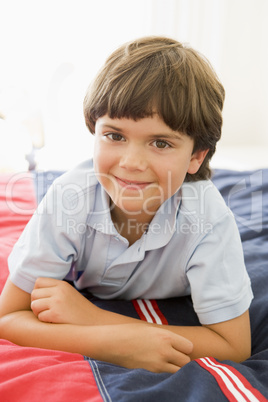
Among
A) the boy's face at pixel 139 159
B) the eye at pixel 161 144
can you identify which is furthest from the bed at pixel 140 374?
the eye at pixel 161 144

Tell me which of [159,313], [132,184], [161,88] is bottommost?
[159,313]

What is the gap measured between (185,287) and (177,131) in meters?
0.37

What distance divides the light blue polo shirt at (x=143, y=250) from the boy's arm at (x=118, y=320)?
2 centimetres

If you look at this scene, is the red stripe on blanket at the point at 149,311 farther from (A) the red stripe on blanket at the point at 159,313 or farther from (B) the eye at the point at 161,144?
(B) the eye at the point at 161,144

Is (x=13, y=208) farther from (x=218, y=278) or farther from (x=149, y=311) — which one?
(x=218, y=278)

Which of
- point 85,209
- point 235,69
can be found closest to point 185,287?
point 85,209

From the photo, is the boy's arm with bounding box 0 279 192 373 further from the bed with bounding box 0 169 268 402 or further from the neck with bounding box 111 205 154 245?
the neck with bounding box 111 205 154 245

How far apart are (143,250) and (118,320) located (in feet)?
0.49

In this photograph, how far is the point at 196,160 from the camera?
3.15 feet

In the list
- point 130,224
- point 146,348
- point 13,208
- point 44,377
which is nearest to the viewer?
point 44,377

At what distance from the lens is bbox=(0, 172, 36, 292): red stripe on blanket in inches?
44.3

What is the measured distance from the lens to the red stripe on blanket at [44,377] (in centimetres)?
65

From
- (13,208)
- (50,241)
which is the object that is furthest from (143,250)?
(13,208)

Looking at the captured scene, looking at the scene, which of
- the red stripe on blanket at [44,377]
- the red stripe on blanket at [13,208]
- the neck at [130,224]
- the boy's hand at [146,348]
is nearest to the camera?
the red stripe on blanket at [44,377]
